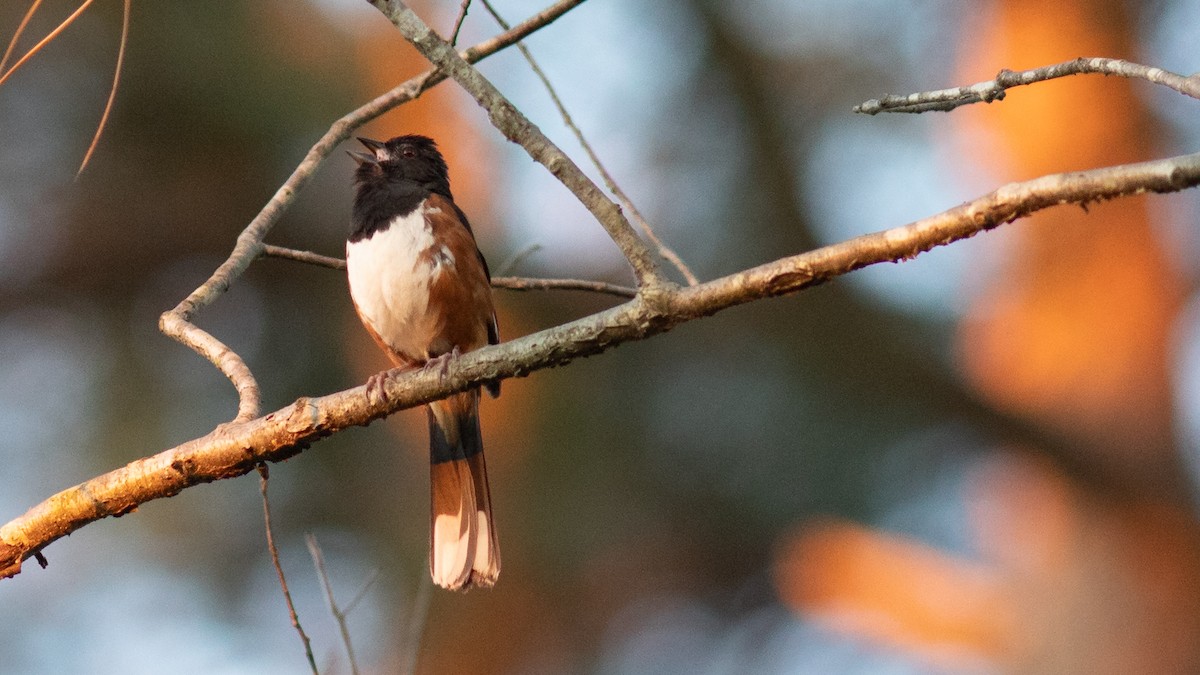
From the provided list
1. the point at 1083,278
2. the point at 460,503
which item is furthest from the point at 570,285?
the point at 1083,278

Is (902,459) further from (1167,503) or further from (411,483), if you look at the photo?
(411,483)

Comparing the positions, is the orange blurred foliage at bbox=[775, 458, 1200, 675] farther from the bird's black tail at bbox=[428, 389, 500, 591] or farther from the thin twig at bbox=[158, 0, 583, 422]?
the thin twig at bbox=[158, 0, 583, 422]

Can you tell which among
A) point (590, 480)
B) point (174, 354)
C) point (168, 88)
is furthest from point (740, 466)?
point (168, 88)

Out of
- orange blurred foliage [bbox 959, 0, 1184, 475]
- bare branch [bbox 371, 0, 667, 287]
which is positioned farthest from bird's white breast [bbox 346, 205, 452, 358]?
orange blurred foliage [bbox 959, 0, 1184, 475]

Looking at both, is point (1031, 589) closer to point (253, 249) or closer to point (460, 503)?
point (460, 503)

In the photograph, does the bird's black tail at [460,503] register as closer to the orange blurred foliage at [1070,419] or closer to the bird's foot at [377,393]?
the bird's foot at [377,393]
